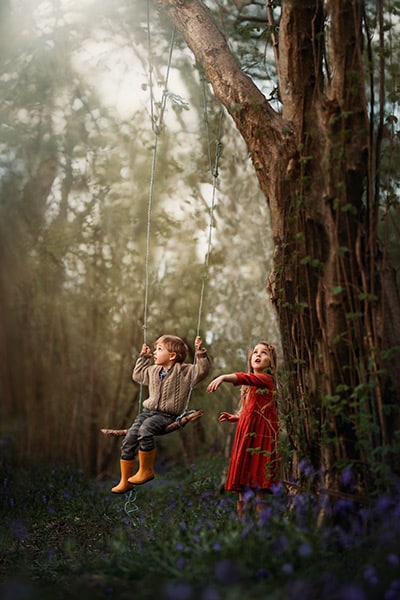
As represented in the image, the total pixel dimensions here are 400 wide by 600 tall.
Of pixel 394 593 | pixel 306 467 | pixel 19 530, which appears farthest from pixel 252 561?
pixel 19 530

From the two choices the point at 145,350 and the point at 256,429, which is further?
the point at 256,429

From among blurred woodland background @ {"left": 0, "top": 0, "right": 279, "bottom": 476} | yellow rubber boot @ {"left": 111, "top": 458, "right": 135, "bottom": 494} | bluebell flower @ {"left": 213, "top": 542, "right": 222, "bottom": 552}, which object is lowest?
bluebell flower @ {"left": 213, "top": 542, "right": 222, "bottom": 552}

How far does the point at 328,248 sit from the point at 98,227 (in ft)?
23.7

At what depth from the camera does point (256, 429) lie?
5.44 m

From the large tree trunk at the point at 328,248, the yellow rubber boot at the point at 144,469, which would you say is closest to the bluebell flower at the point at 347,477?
the large tree trunk at the point at 328,248

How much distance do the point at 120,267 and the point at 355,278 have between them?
24.6 feet

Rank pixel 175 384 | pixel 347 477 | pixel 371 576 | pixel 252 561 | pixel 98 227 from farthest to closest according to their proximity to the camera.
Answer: pixel 98 227 → pixel 175 384 → pixel 347 477 → pixel 252 561 → pixel 371 576

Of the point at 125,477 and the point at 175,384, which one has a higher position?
the point at 175,384

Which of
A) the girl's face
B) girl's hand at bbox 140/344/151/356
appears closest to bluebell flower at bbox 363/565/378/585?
the girl's face

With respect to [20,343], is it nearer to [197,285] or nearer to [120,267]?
[120,267]

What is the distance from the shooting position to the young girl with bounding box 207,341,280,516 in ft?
16.9

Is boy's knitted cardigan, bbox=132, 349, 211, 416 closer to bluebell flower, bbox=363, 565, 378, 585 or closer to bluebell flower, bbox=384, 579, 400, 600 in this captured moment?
bluebell flower, bbox=363, 565, 378, 585

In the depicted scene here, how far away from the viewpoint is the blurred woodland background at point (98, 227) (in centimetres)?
1049

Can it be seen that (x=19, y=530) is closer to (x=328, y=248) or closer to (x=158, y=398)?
(x=158, y=398)
